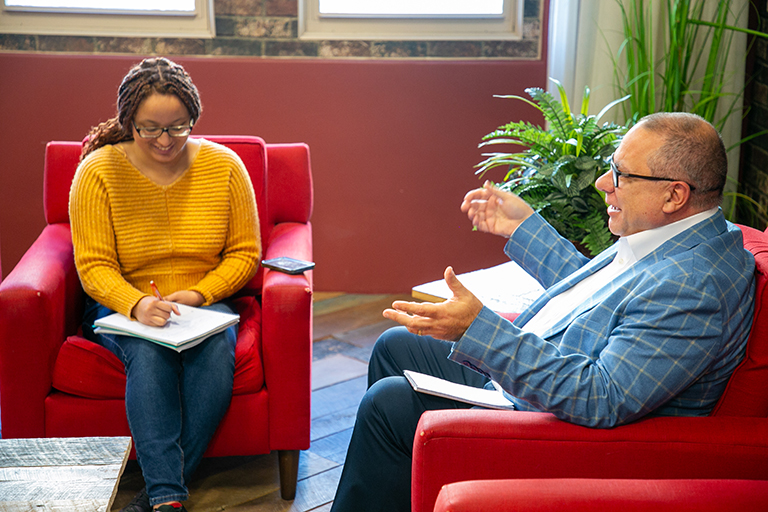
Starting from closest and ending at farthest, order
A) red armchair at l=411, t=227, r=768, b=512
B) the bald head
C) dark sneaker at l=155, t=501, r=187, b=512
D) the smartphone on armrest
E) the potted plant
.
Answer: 1. red armchair at l=411, t=227, r=768, b=512
2. the bald head
3. dark sneaker at l=155, t=501, r=187, b=512
4. the smartphone on armrest
5. the potted plant

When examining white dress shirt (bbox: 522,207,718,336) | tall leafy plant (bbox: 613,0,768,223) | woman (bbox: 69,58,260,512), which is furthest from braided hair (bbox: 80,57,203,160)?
tall leafy plant (bbox: 613,0,768,223)

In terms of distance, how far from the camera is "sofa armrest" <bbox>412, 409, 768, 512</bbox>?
1295 mm

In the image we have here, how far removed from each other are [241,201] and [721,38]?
6.37 ft

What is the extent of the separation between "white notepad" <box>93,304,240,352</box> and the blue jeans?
30 millimetres

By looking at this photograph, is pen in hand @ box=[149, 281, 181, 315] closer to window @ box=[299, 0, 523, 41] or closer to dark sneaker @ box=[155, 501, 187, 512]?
dark sneaker @ box=[155, 501, 187, 512]

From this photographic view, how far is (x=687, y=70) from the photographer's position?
2.91 metres

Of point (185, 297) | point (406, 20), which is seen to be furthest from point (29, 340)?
point (406, 20)

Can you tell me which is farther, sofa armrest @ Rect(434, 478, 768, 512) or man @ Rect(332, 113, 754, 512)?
man @ Rect(332, 113, 754, 512)

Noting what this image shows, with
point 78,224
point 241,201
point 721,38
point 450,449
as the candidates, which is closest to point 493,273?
point 241,201

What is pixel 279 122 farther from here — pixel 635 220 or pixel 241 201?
pixel 635 220

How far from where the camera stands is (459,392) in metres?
1.59

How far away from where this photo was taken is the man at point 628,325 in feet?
4.33

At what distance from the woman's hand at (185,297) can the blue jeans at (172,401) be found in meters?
0.16

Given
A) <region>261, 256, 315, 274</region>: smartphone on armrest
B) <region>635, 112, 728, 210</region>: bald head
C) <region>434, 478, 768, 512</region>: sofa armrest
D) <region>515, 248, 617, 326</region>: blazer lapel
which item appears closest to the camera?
<region>434, 478, 768, 512</region>: sofa armrest
